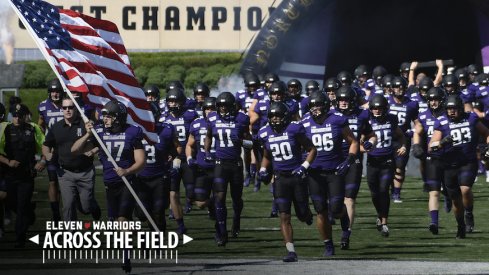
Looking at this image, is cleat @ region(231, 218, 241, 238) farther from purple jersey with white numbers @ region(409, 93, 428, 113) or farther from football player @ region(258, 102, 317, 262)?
purple jersey with white numbers @ region(409, 93, 428, 113)

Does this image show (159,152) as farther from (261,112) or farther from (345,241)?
(261,112)

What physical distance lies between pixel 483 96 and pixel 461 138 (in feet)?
28.5

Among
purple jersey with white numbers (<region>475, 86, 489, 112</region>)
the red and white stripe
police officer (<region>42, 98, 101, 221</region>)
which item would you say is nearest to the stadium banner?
purple jersey with white numbers (<region>475, 86, 489, 112</region>)

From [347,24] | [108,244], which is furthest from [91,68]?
[347,24]

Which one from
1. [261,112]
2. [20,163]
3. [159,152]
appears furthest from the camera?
[261,112]

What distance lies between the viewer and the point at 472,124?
Answer: 20.3 metres

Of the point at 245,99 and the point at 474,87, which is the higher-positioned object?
the point at 474,87

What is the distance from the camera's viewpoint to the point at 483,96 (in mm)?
28750

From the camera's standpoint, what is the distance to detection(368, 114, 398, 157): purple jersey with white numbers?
21.1 meters

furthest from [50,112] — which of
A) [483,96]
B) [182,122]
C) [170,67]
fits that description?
[170,67]

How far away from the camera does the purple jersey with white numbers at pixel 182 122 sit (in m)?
22.2

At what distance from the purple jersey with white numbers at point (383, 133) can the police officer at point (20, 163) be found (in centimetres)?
461

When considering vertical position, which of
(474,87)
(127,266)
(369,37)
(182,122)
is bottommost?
(127,266)

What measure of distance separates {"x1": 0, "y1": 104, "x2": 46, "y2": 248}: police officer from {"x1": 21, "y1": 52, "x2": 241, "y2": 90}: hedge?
90.9ft
